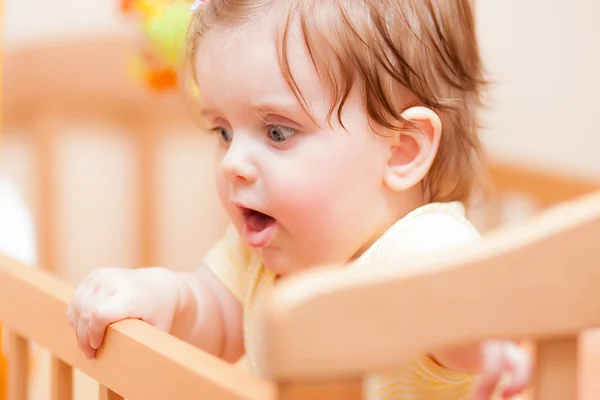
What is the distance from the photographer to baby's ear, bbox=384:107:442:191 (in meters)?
0.71

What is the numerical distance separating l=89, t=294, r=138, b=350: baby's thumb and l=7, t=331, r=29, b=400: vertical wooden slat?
0.12 meters

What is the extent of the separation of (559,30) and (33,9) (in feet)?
3.21

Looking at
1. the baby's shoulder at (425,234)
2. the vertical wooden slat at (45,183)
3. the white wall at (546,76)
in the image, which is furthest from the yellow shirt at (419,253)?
the white wall at (546,76)

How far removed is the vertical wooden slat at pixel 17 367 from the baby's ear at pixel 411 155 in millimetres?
330

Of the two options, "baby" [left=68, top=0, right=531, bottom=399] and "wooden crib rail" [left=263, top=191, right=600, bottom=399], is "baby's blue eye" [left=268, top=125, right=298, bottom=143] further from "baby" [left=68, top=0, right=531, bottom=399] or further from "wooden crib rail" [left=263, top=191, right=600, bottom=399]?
"wooden crib rail" [left=263, top=191, right=600, bottom=399]

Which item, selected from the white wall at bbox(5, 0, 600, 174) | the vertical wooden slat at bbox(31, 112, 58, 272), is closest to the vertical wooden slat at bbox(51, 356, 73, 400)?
the vertical wooden slat at bbox(31, 112, 58, 272)

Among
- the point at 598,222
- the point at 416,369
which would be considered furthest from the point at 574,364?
the point at 416,369

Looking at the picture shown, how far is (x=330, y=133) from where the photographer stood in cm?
68

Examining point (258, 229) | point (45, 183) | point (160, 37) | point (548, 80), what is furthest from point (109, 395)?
point (548, 80)

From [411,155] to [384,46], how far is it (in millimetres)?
99

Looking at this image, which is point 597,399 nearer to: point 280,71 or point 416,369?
point 416,369

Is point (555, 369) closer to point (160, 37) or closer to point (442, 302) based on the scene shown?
point (442, 302)

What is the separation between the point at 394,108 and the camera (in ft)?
2.27

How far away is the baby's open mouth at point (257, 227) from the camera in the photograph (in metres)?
0.71
